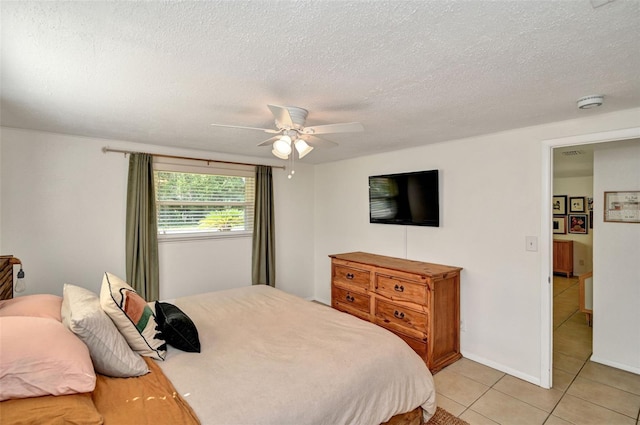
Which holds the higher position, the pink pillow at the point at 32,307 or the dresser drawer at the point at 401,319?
the pink pillow at the point at 32,307

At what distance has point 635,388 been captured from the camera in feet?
8.79

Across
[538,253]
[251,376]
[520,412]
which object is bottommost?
[520,412]

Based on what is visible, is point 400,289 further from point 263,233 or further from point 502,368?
point 263,233

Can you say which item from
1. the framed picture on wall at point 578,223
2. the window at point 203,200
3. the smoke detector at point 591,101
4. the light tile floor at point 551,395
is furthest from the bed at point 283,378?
the framed picture on wall at point 578,223

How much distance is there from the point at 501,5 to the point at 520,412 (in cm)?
272

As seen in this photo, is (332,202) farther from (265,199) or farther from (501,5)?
(501,5)

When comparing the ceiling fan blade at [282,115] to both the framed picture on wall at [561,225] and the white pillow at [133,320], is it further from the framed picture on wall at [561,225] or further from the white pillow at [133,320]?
the framed picture on wall at [561,225]

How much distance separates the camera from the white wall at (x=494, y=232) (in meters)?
2.80

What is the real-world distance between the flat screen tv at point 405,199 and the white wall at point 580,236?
530cm

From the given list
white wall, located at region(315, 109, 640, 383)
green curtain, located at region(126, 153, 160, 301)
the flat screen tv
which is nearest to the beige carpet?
white wall, located at region(315, 109, 640, 383)

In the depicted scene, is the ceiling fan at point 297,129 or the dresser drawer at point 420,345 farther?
the dresser drawer at point 420,345

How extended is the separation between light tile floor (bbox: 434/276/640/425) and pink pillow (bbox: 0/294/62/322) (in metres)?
2.74

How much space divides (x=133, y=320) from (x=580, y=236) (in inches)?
330

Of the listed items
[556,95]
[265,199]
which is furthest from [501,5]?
[265,199]
